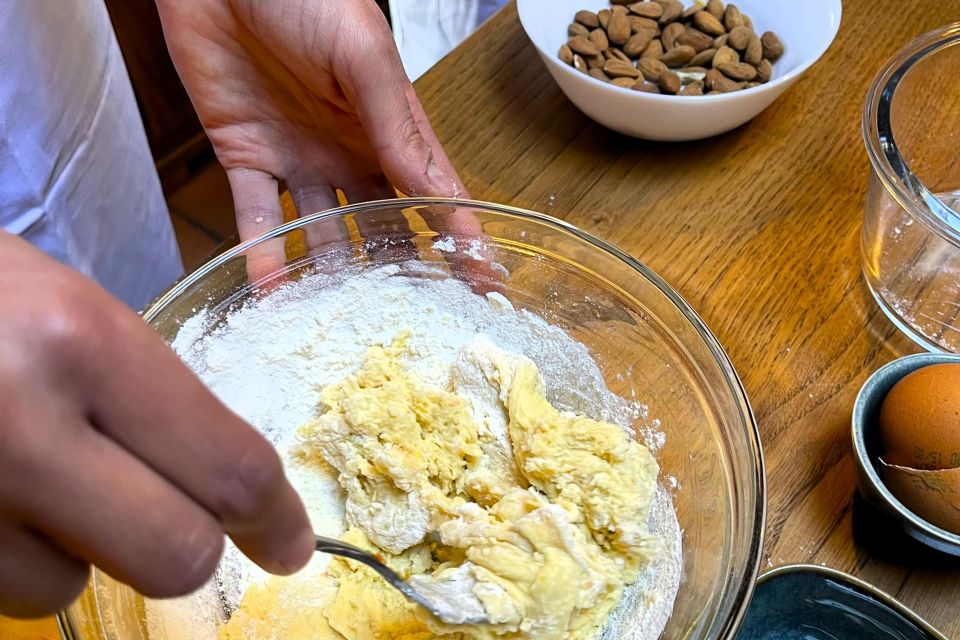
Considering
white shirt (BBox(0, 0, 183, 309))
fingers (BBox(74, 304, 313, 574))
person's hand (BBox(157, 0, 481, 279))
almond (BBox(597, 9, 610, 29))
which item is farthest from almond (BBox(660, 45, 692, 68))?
fingers (BBox(74, 304, 313, 574))

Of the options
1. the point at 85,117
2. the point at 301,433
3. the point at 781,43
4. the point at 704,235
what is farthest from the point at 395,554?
the point at 781,43

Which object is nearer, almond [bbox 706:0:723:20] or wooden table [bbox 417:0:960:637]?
wooden table [bbox 417:0:960:637]

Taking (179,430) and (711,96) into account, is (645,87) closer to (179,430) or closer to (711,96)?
(711,96)

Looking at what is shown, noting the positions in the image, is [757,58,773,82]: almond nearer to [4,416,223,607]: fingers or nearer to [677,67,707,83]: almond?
[677,67,707,83]: almond

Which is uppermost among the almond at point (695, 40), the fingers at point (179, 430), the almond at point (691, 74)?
the fingers at point (179, 430)

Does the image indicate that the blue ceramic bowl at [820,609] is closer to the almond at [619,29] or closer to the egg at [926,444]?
the egg at [926,444]

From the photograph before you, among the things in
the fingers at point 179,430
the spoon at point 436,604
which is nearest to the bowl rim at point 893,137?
the spoon at point 436,604
